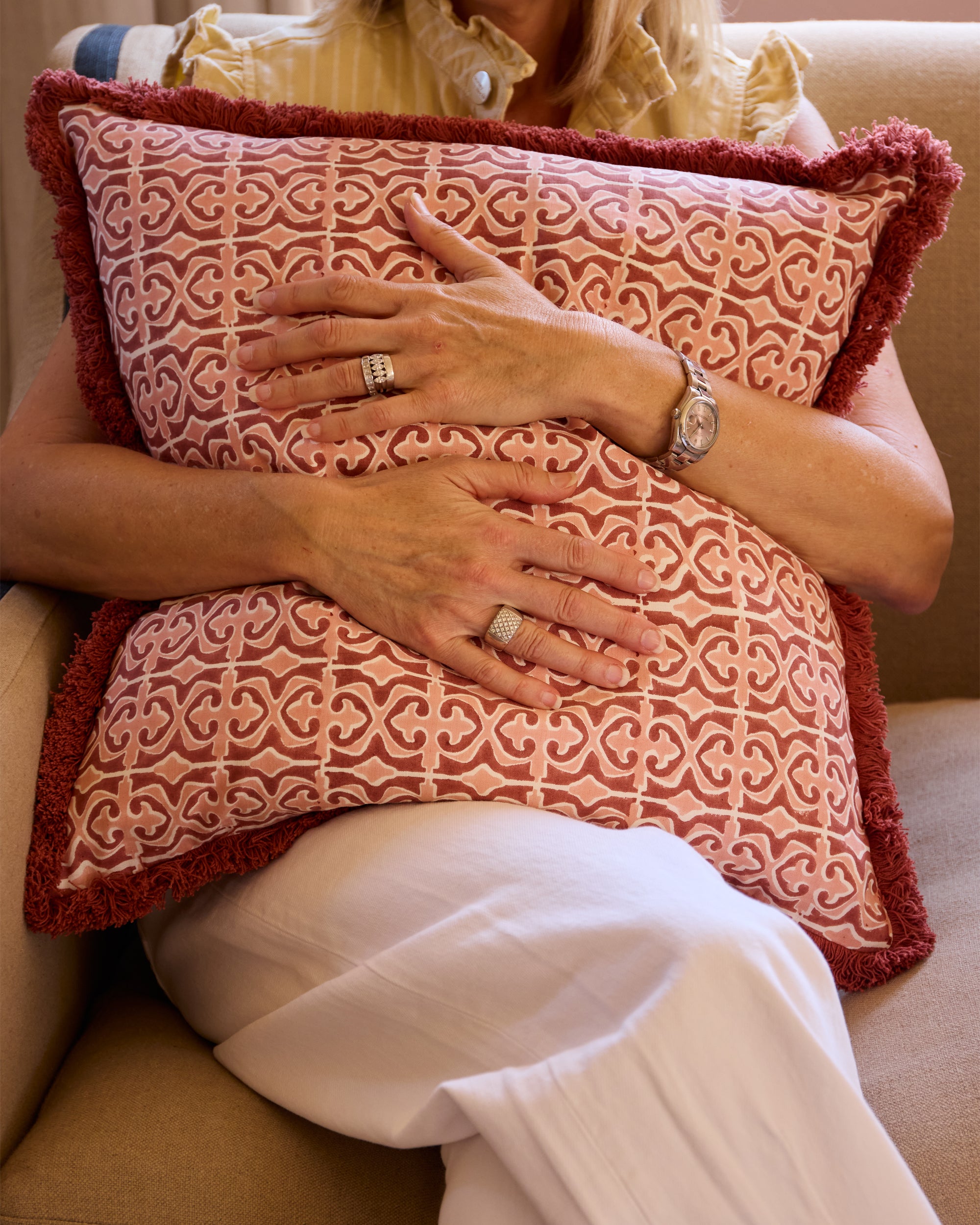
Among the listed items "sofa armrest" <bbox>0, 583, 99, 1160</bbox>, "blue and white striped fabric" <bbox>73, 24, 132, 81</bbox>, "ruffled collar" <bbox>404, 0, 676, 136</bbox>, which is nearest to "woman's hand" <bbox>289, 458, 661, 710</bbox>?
"sofa armrest" <bbox>0, 583, 99, 1160</bbox>

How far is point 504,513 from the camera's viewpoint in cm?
76

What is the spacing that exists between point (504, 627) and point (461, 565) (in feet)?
0.18

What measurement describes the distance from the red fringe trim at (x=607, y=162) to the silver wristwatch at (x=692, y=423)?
0.14 meters

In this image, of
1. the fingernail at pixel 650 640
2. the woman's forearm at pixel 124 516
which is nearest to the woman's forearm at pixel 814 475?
the fingernail at pixel 650 640

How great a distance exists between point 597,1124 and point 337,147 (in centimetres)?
71

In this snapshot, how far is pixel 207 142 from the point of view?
792mm

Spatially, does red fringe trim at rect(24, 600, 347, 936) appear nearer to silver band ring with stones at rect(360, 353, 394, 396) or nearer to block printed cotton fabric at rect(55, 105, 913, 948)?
block printed cotton fabric at rect(55, 105, 913, 948)

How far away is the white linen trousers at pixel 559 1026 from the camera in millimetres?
516

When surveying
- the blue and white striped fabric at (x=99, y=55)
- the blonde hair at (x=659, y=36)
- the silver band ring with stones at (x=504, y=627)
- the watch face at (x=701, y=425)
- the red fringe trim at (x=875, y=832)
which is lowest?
the red fringe trim at (x=875, y=832)

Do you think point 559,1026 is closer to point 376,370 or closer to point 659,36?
point 376,370

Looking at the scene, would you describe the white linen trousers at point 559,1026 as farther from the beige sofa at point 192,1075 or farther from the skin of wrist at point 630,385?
the skin of wrist at point 630,385

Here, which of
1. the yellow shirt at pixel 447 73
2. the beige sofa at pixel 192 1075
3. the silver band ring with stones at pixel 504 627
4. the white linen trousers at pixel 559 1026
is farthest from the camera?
the yellow shirt at pixel 447 73

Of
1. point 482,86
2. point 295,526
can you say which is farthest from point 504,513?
point 482,86

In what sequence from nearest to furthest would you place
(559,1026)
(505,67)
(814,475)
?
(559,1026) < (814,475) < (505,67)
